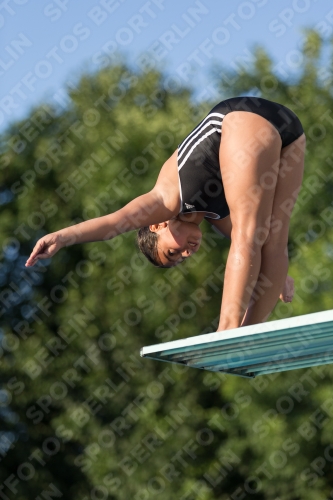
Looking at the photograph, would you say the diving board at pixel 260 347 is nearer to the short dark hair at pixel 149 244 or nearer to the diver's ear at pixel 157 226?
the short dark hair at pixel 149 244

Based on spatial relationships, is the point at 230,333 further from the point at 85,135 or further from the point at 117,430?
the point at 85,135

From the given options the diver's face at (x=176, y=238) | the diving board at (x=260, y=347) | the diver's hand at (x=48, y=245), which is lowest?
the diving board at (x=260, y=347)

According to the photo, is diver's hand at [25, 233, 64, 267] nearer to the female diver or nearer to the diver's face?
the female diver

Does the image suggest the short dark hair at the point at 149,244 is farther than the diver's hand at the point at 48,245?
Yes

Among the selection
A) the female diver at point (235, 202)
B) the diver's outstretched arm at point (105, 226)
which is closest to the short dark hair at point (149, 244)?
the female diver at point (235, 202)

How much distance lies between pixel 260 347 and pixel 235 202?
0.76 meters

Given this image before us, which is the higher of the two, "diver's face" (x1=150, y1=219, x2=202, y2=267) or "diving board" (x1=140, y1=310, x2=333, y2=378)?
"diver's face" (x1=150, y1=219, x2=202, y2=267)

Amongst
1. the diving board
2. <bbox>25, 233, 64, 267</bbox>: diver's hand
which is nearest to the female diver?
<bbox>25, 233, 64, 267</bbox>: diver's hand

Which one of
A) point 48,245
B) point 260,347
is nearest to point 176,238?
point 48,245

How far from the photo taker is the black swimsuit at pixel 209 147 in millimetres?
4449

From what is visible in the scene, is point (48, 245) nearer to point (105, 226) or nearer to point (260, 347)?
point (105, 226)

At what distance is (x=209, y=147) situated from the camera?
14.7ft

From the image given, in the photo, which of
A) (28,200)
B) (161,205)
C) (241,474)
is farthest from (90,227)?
(28,200)

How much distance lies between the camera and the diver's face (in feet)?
15.4
